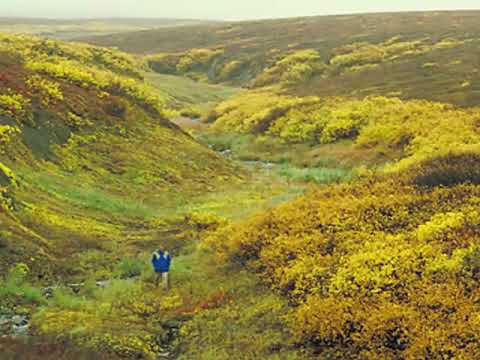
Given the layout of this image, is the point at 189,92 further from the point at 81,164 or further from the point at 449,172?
the point at 449,172

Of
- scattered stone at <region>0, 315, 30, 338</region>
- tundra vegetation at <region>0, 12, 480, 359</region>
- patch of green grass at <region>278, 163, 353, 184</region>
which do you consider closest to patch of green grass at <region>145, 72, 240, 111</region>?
tundra vegetation at <region>0, 12, 480, 359</region>

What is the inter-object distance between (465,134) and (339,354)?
2183 cm

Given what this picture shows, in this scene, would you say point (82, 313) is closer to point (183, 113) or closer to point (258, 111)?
point (258, 111)

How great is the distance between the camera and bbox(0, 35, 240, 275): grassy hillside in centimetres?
1778

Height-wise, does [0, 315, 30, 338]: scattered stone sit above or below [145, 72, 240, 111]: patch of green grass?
above

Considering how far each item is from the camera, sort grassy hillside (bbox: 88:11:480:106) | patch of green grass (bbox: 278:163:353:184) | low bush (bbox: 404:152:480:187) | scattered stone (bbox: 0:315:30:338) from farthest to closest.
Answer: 1. grassy hillside (bbox: 88:11:480:106)
2. patch of green grass (bbox: 278:163:353:184)
3. low bush (bbox: 404:152:480:187)
4. scattered stone (bbox: 0:315:30:338)

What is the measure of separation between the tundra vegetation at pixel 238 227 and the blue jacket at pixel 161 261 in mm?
584

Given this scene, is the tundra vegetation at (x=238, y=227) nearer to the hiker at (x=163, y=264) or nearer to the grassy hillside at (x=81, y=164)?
the grassy hillside at (x=81, y=164)

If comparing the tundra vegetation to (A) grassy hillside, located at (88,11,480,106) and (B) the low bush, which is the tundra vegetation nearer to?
(B) the low bush

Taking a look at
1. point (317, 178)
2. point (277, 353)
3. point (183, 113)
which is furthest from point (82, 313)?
point (183, 113)

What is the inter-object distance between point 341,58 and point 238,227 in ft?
209

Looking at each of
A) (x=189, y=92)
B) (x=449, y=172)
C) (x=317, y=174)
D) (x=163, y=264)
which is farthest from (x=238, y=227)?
(x=189, y=92)

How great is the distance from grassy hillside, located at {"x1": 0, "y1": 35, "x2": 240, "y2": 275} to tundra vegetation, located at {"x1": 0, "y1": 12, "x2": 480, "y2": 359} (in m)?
0.09

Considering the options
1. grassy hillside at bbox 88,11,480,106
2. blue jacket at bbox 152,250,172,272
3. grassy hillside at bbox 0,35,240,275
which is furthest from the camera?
grassy hillside at bbox 88,11,480,106
